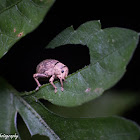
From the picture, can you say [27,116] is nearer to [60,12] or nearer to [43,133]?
[43,133]

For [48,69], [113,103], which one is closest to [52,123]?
[48,69]

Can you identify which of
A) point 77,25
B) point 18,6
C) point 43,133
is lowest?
point 43,133

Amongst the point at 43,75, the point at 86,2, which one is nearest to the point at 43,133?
the point at 43,75

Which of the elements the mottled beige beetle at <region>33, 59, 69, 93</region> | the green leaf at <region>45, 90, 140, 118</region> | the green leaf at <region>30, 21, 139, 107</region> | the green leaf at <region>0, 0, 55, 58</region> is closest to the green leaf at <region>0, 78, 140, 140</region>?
the green leaf at <region>30, 21, 139, 107</region>

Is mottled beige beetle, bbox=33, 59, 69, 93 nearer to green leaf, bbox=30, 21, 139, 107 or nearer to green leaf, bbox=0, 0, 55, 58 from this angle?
green leaf, bbox=30, 21, 139, 107

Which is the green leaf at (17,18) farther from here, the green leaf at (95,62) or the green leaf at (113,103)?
the green leaf at (113,103)

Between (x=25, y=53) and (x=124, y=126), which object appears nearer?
(x=124, y=126)

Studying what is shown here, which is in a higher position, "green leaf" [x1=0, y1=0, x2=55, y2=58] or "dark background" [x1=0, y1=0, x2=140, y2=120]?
"green leaf" [x1=0, y1=0, x2=55, y2=58]
